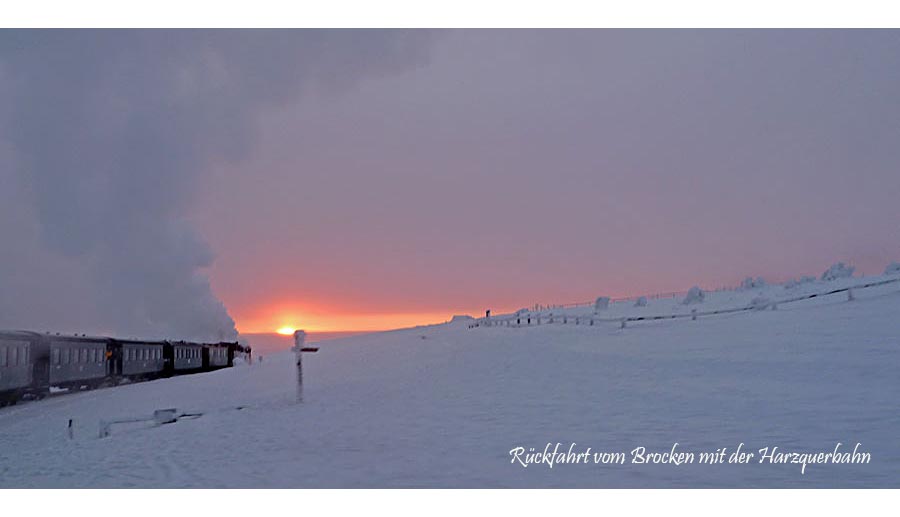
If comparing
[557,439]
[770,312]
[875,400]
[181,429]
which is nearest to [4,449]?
[181,429]

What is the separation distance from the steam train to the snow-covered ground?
203 centimetres

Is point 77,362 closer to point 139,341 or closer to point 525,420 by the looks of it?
point 139,341

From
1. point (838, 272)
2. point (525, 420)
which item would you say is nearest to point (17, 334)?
point (525, 420)

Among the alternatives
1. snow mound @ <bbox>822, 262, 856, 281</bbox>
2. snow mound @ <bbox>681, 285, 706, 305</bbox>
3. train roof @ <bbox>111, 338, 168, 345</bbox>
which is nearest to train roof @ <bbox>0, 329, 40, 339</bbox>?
train roof @ <bbox>111, 338, 168, 345</bbox>

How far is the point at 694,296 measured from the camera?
55844 millimetres

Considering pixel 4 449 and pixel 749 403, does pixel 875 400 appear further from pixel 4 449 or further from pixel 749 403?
pixel 4 449

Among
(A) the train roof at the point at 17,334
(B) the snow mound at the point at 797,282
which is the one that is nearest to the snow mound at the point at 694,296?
(B) the snow mound at the point at 797,282

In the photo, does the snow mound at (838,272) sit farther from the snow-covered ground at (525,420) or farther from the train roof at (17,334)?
the train roof at (17,334)

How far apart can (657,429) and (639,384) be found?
5.39 metres

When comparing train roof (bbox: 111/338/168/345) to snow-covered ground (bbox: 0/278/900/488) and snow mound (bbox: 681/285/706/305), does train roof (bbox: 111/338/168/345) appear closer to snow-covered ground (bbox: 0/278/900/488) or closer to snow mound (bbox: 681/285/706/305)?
snow-covered ground (bbox: 0/278/900/488)

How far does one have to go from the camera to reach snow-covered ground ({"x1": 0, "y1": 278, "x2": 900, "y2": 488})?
415 inches

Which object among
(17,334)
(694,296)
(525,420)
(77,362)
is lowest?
(525,420)

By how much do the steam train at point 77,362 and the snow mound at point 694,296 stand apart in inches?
Answer: 1598

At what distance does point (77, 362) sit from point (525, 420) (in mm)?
28620
